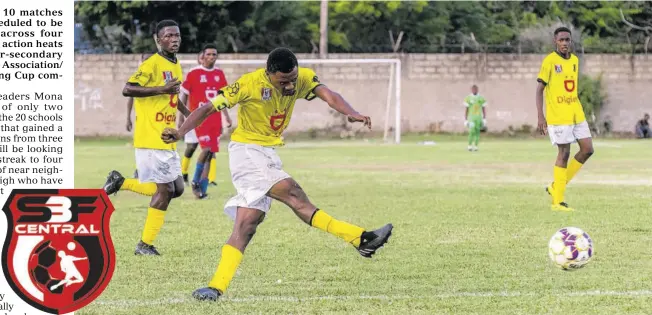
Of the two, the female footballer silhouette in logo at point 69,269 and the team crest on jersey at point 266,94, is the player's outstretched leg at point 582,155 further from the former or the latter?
the female footballer silhouette in logo at point 69,269

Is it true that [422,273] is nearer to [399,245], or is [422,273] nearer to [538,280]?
[538,280]

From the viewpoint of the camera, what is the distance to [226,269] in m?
8.25

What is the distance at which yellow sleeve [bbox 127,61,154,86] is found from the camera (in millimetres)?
10703

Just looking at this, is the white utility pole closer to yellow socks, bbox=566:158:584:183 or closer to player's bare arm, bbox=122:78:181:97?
yellow socks, bbox=566:158:584:183

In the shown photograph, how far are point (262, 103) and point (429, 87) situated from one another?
31578mm

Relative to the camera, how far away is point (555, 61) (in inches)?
559

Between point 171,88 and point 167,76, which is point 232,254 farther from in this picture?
point 167,76

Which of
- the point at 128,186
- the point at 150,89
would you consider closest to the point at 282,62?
the point at 150,89

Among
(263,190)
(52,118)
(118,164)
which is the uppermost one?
(52,118)

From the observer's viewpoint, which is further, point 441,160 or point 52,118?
point 441,160

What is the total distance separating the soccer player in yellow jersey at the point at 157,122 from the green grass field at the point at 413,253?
43cm

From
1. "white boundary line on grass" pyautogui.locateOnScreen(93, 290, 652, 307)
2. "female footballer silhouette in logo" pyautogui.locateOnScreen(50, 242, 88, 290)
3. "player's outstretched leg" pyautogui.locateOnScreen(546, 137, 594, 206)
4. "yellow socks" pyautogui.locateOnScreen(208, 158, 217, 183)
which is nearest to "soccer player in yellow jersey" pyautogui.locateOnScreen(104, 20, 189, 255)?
"white boundary line on grass" pyautogui.locateOnScreen(93, 290, 652, 307)

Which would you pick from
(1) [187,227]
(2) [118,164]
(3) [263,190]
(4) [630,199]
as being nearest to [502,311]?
(3) [263,190]

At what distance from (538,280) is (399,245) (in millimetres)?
2315
